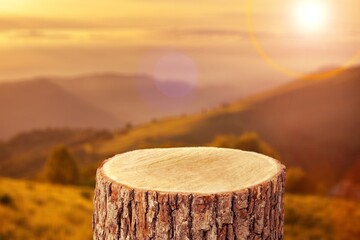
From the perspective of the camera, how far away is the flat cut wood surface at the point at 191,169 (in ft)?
12.4

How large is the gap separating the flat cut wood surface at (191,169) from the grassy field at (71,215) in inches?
300

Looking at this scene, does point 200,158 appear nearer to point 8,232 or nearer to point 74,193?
point 8,232

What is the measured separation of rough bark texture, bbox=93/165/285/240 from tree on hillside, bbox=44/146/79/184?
18.8m

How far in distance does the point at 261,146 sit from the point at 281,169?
2097cm

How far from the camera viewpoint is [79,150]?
51844mm

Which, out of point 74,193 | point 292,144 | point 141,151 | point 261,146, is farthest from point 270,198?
point 292,144

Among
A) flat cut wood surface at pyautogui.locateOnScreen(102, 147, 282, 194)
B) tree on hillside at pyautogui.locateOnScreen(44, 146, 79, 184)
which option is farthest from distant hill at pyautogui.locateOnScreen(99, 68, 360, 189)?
flat cut wood surface at pyautogui.locateOnScreen(102, 147, 282, 194)

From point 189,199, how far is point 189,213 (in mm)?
104

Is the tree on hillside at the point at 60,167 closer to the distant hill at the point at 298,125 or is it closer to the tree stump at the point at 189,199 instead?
the tree stump at the point at 189,199

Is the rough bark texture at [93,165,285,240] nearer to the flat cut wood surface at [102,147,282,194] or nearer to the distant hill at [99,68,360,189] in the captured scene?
the flat cut wood surface at [102,147,282,194]

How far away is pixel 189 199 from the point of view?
358 centimetres

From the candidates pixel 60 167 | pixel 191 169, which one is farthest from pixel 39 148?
pixel 191 169

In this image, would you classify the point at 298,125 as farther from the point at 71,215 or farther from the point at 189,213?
the point at 189,213

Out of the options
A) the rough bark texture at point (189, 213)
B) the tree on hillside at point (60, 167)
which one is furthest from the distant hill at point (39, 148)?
the rough bark texture at point (189, 213)
